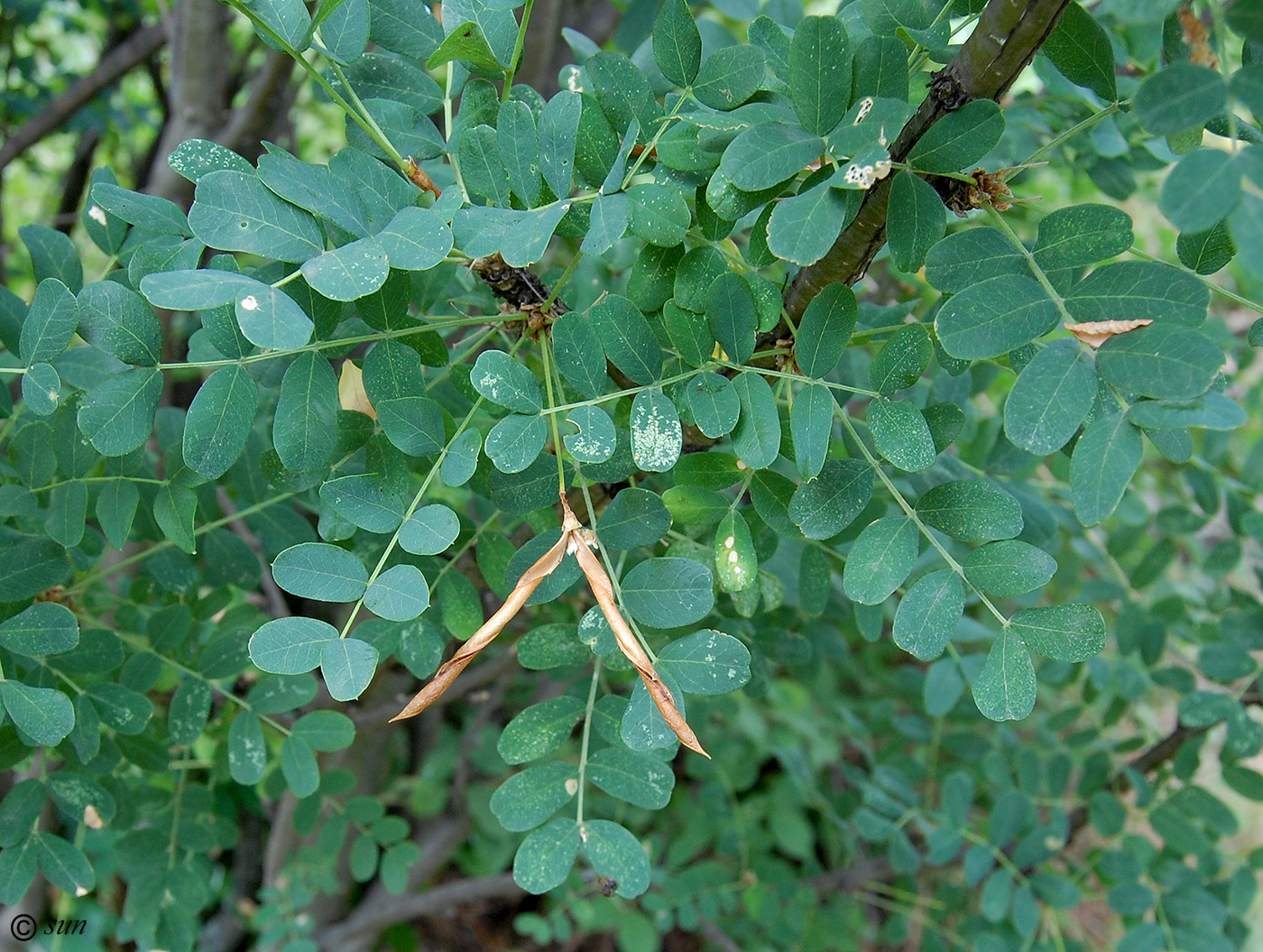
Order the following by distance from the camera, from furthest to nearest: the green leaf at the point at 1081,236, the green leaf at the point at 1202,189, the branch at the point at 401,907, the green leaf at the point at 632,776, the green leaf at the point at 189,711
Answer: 1. the branch at the point at 401,907
2. the green leaf at the point at 189,711
3. the green leaf at the point at 632,776
4. the green leaf at the point at 1081,236
5. the green leaf at the point at 1202,189

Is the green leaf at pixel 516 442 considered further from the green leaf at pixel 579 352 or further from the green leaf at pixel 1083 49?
the green leaf at pixel 1083 49

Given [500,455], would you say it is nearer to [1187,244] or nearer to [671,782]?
[671,782]

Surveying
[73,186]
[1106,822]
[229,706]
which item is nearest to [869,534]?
[229,706]

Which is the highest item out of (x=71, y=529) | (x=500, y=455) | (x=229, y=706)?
(x=500, y=455)

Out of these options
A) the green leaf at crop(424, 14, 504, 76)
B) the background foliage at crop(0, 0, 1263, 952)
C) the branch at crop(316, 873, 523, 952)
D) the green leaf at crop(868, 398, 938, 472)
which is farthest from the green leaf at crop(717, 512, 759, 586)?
the branch at crop(316, 873, 523, 952)

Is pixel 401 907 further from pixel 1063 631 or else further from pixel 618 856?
pixel 1063 631

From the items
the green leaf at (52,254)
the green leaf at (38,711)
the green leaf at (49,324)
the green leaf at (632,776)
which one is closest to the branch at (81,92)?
the green leaf at (52,254)
